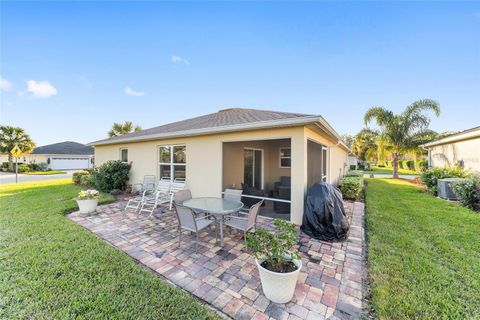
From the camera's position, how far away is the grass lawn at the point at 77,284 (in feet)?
7.53

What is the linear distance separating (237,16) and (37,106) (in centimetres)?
1467

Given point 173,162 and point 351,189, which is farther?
point 351,189

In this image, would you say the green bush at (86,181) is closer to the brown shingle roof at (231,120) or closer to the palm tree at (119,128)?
the brown shingle roof at (231,120)

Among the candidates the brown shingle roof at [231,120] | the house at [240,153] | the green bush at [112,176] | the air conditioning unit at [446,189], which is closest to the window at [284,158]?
the house at [240,153]

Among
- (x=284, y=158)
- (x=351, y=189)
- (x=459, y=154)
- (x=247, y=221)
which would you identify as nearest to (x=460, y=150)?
(x=459, y=154)

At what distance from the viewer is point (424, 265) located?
3.35 metres

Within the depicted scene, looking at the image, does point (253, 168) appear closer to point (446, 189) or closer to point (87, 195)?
point (87, 195)

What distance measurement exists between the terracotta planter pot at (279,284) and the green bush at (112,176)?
9.47 metres

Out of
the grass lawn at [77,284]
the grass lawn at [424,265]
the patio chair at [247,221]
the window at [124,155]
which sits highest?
the window at [124,155]

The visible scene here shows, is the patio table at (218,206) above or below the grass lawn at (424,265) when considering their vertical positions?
above

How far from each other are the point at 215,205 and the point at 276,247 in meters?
2.36

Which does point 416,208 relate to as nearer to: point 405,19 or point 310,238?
point 310,238

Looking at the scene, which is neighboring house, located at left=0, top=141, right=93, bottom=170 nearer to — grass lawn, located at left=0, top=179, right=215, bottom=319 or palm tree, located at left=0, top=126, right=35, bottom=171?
palm tree, located at left=0, top=126, right=35, bottom=171

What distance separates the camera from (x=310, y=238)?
448 cm
